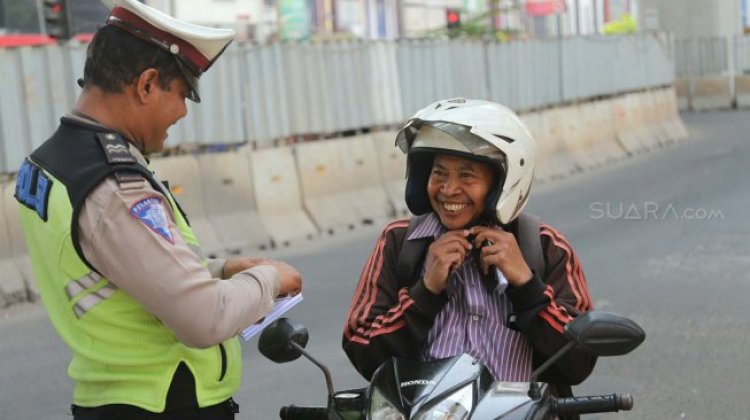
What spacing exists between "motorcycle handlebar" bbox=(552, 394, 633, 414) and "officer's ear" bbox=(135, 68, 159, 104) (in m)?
1.27

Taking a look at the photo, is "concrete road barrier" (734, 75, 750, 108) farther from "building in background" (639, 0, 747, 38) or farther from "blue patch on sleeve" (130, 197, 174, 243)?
"blue patch on sleeve" (130, 197, 174, 243)

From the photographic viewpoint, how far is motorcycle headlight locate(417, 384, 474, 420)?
9.41 feet

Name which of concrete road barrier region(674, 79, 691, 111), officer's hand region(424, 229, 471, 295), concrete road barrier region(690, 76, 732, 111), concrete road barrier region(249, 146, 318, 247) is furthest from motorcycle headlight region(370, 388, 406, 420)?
concrete road barrier region(674, 79, 691, 111)

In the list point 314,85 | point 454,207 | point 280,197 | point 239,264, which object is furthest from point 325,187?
point 239,264

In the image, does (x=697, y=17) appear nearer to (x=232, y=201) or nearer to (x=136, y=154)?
(x=232, y=201)

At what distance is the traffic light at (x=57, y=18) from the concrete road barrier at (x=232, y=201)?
3073 mm

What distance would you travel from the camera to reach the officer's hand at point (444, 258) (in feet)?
10.9

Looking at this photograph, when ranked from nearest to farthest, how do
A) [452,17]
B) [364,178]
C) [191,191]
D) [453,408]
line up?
[453,408] → [191,191] → [364,178] → [452,17]

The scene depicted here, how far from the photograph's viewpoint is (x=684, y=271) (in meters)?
9.77

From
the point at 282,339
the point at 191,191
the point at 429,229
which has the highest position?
the point at 429,229

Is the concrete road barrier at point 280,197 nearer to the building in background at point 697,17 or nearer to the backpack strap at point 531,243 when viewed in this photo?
the backpack strap at point 531,243

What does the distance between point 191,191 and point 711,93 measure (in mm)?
24128

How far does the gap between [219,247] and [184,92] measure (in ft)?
26.8

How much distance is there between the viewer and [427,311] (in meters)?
3.38
